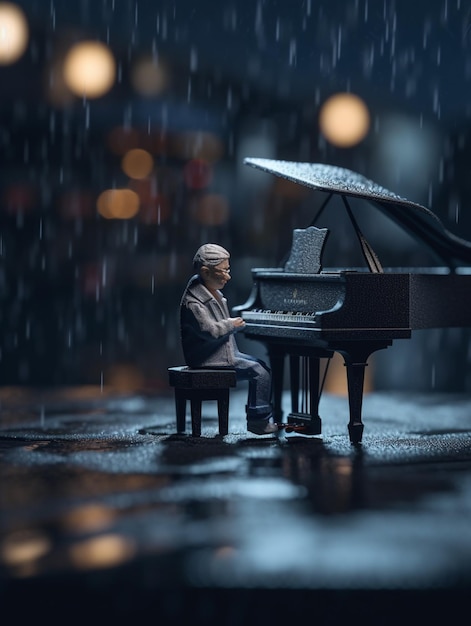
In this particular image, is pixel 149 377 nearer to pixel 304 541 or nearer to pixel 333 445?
pixel 333 445

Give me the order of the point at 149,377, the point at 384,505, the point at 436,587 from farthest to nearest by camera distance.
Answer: the point at 149,377
the point at 384,505
the point at 436,587

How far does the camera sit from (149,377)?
1171cm

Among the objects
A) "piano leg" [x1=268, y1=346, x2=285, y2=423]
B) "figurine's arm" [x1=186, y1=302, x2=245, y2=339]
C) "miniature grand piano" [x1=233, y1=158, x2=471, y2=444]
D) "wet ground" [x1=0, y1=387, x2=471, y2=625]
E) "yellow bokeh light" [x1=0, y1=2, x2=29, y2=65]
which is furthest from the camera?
"yellow bokeh light" [x1=0, y1=2, x2=29, y2=65]

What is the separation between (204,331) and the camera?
7.00m

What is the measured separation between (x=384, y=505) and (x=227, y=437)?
2.01 meters

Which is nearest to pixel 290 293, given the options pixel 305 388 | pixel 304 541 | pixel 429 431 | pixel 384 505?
pixel 305 388

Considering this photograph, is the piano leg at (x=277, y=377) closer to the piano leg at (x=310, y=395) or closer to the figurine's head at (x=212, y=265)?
the piano leg at (x=310, y=395)

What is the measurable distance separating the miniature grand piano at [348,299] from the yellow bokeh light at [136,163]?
15.4m

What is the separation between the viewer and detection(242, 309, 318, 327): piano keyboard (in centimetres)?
699

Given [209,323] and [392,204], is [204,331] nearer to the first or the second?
[209,323]

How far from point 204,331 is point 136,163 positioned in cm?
1626

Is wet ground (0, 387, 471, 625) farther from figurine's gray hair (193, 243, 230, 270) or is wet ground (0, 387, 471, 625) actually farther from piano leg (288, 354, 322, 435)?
figurine's gray hair (193, 243, 230, 270)

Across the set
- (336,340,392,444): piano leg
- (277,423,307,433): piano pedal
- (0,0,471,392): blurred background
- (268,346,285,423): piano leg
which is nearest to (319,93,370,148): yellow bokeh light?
(0,0,471,392): blurred background

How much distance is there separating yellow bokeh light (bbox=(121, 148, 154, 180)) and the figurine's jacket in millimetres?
16035
